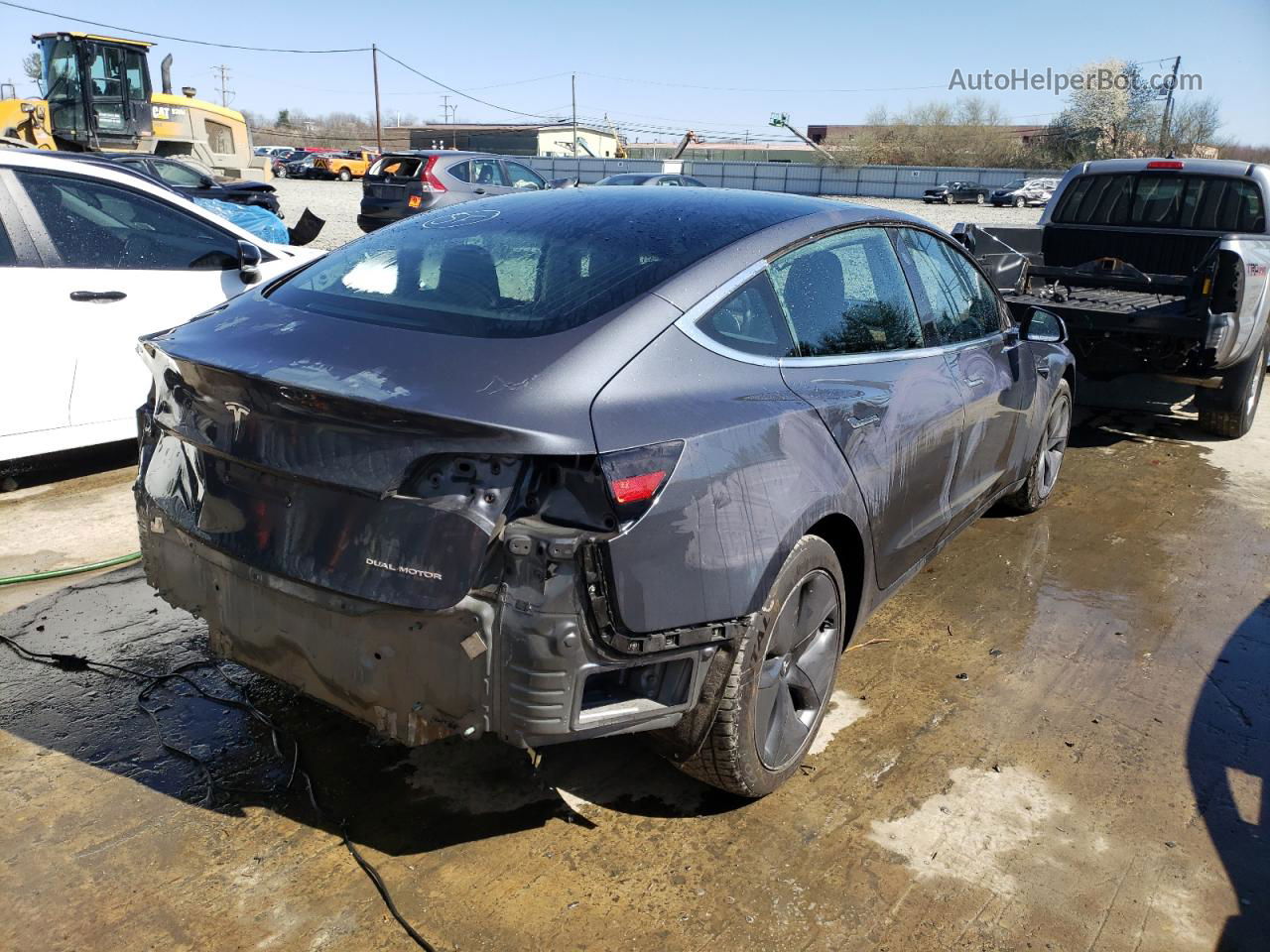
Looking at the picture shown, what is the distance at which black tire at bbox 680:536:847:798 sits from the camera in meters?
2.58

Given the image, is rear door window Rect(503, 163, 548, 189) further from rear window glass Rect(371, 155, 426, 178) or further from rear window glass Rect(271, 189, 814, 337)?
rear window glass Rect(271, 189, 814, 337)

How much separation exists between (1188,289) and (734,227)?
5438 millimetres

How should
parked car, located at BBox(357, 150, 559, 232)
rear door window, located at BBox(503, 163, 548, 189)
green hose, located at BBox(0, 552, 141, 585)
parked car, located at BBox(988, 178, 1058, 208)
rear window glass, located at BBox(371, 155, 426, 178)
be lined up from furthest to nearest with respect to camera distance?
1. parked car, located at BBox(988, 178, 1058, 208)
2. rear door window, located at BBox(503, 163, 548, 189)
3. rear window glass, located at BBox(371, 155, 426, 178)
4. parked car, located at BBox(357, 150, 559, 232)
5. green hose, located at BBox(0, 552, 141, 585)

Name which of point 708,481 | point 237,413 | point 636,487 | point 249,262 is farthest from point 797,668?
point 249,262

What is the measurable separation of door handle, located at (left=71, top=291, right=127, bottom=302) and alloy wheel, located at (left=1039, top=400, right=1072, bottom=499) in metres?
4.96

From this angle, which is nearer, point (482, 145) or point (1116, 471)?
point (1116, 471)

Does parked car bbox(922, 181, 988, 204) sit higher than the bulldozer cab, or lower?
lower

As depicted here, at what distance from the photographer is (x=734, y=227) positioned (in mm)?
3041

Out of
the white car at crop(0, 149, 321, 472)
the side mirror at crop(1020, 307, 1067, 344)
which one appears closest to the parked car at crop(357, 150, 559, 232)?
the white car at crop(0, 149, 321, 472)

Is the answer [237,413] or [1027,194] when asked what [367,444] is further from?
[1027,194]

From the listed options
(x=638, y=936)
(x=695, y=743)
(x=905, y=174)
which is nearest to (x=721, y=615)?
(x=695, y=743)

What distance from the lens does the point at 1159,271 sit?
8.11 metres

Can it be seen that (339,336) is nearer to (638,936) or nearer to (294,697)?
(294,697)

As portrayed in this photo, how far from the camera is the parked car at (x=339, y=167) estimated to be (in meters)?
46.8
